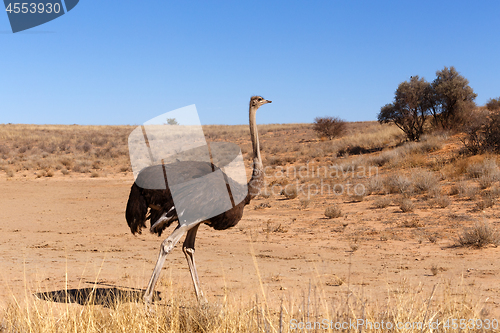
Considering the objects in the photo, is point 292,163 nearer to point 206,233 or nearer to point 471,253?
point 206,233

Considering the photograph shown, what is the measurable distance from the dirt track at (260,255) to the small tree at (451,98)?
40.1 ft

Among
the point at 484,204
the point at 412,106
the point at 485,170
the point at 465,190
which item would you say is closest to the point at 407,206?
the point at 484,204

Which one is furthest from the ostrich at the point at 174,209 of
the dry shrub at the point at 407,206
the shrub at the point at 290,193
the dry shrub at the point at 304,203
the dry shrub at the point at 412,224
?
the shrub at the point at 290,193

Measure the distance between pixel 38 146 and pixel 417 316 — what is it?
37.8 metres

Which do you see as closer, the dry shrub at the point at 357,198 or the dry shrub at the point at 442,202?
the dry shrub at the point at 442,202

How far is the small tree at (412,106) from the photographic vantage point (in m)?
21.8

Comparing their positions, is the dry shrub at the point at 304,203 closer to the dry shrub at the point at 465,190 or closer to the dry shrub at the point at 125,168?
the dry shrub at the point at 465,190

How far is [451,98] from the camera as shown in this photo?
21.3 meters

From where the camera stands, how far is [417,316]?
311cm

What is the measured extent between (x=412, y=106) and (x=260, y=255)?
1738 centimetres

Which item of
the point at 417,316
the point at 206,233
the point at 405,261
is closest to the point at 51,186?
the point at 206,233

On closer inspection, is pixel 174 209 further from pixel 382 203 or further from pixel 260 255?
pixel 382 203

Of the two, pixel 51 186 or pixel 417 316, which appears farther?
pixel 51 186

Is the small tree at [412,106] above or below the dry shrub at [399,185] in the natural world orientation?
above
